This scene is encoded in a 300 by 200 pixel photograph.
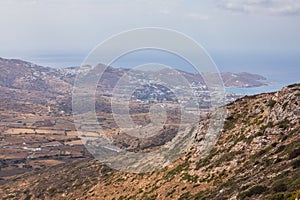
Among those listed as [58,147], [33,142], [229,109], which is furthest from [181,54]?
[33,142]

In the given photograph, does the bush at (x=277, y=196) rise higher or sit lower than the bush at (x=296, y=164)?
lower

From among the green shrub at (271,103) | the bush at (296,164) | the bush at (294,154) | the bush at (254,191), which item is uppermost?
the green shrub at (271,103)

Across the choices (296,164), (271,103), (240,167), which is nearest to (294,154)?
(296,164)

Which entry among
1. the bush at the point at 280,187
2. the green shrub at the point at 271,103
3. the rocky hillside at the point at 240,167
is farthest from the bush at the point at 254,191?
the green shrub at the point at 271,103

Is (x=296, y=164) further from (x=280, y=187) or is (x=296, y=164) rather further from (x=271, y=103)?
(x=271, y=103)

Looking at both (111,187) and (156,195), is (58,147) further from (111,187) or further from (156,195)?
(156,195)

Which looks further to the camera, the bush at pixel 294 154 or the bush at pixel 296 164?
Result: the bush at pixel 294 154

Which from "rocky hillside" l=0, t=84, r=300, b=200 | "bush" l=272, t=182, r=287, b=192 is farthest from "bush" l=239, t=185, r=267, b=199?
"bush" l=272, t=182, r=287, b=192

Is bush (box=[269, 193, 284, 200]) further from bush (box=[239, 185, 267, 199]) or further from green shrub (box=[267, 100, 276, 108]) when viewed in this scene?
green shrub (box=[267, 100, 276, 108])

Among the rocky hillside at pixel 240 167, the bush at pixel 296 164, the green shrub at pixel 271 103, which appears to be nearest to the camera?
the bush at pixel 296 164

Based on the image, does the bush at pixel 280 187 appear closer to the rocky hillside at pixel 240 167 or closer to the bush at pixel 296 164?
the rocky hillside at pixel 240 167
